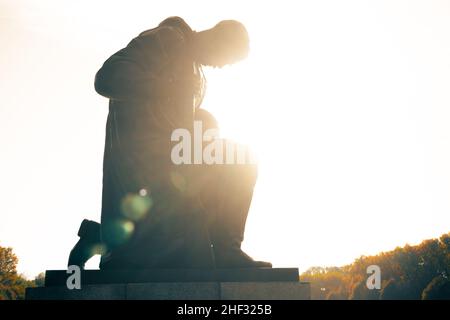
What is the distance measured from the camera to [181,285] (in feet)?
19.1

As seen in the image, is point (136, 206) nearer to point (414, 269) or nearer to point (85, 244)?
point (85, 244)

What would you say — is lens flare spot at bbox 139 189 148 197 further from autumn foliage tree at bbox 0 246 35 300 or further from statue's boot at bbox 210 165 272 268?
autumn foliage tree at bbox 0 246 35 300

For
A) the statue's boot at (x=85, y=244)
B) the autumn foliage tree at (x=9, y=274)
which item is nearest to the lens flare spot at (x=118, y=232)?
the statue's boot at (x=85, y=244)

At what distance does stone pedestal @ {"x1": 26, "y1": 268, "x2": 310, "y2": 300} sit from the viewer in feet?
19.0

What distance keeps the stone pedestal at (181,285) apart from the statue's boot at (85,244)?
814 mm

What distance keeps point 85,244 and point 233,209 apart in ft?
5.86

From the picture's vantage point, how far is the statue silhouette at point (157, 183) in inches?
255

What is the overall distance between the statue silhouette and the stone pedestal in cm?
36
